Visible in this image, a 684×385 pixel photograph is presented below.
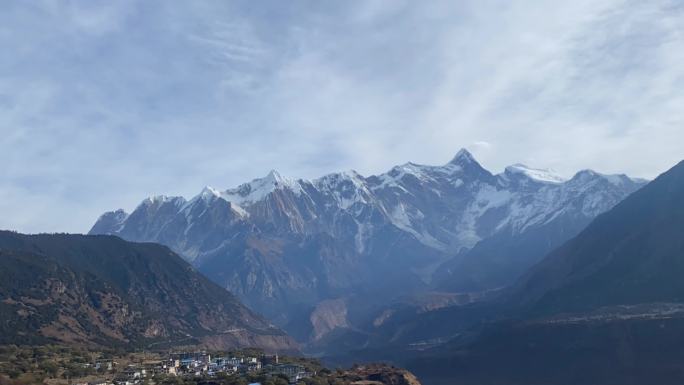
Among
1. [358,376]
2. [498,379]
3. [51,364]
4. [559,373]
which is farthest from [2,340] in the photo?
[559,373]

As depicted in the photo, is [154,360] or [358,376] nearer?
[358,376]

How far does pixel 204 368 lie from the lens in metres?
152

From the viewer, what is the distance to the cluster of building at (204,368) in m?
137

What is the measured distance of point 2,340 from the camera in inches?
7569

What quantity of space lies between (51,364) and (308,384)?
4518 centimetres

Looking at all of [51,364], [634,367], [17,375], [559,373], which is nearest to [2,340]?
[51,364]

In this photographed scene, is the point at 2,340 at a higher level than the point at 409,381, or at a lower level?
higher

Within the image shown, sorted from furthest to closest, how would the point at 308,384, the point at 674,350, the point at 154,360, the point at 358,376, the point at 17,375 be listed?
the point at 674,350, the point at 154,360, the point at 358,376, the point at 308,384, the point at 17,375

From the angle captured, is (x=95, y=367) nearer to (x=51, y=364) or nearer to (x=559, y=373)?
(x=51, y=364)

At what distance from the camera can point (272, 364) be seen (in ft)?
522

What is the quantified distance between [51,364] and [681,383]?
376 feet

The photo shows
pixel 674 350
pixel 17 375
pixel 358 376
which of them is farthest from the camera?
pixel 674 350

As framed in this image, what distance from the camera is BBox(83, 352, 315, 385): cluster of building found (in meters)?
137

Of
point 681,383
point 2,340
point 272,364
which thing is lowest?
point 681,383
